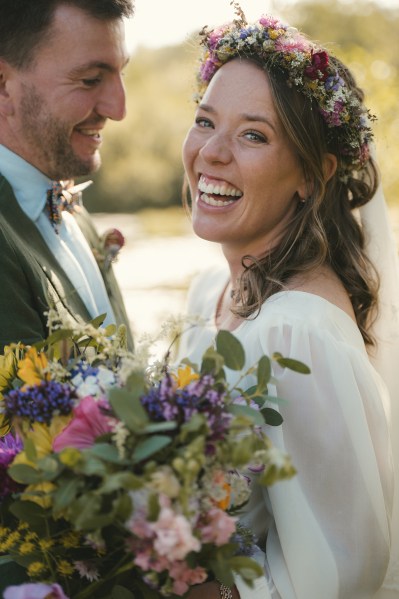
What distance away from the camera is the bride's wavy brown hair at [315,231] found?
268cm

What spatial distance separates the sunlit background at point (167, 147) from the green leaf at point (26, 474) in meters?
2.13

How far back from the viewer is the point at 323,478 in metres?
2.30

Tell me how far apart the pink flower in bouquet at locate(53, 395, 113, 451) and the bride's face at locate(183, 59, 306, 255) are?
4.45 ft

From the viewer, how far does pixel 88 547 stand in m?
1.81

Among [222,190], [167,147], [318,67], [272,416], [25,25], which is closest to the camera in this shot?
[272,416]

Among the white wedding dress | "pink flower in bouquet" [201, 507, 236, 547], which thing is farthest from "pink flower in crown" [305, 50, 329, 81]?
"pink flower in bouquet" [201, 507, 236, 547]

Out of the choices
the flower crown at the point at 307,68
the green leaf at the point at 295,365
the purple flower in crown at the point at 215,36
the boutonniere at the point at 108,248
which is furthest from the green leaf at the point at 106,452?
the boutonniere at the point at 108,248

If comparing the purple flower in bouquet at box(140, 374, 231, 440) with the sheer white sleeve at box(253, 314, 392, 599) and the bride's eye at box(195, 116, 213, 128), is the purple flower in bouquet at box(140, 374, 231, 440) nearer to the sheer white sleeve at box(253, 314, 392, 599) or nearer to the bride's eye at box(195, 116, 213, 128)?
the sheer white sleeve at box(253, 314, 392, 599)

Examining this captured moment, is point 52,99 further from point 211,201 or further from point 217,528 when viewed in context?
point 217,528

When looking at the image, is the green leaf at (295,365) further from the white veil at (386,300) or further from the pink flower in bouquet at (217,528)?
the white veil at (386,300)

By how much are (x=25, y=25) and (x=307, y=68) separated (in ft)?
4.09

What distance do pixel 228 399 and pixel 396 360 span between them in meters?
1.63

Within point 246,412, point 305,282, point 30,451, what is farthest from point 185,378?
point 305,282

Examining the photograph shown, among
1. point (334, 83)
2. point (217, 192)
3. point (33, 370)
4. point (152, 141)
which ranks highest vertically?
point (152, 141)
